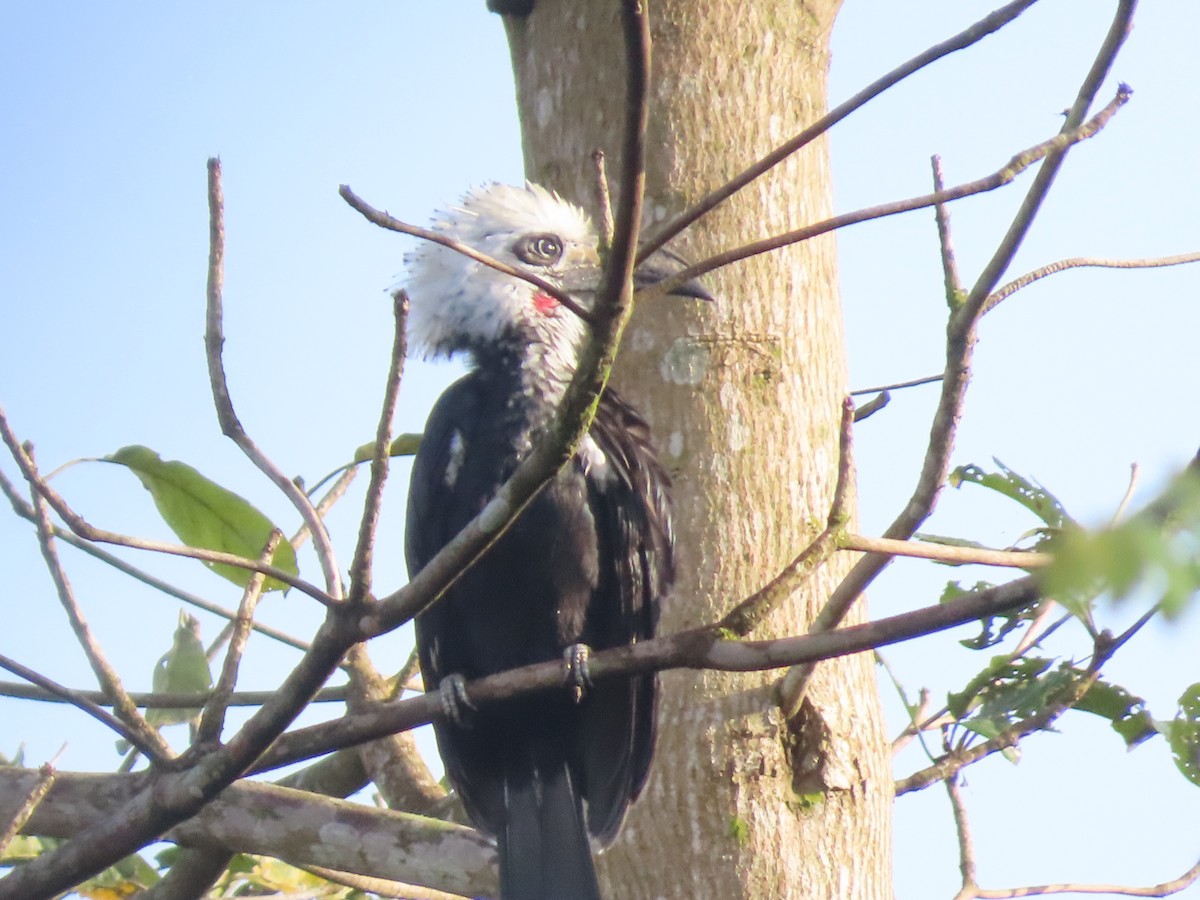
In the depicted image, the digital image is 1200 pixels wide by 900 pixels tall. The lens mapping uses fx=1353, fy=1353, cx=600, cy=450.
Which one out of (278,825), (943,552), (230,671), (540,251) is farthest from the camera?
(540,251)

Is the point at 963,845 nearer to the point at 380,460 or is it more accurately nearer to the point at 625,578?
the point at 625,578

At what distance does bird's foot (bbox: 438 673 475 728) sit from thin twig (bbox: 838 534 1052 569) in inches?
37.4

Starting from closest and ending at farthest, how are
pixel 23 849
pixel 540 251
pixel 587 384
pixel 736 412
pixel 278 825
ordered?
1. pixel 587 384
2. pixel 278 825
3. pixel 736 412
4. pixel 23 849
5. pixel 540 251

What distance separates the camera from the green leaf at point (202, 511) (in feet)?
10.4

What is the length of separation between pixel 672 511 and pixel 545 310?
0.77 metres

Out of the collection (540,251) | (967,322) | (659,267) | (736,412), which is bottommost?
(967,322)

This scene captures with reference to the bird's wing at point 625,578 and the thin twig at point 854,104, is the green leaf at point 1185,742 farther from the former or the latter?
the thin twig at point 854,104

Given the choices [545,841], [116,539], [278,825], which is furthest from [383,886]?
[116,539]

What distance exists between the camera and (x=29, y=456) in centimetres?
220

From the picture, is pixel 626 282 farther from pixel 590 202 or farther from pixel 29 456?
pixel 590 202

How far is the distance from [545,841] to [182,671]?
1.10 metres

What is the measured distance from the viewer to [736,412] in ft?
10.3

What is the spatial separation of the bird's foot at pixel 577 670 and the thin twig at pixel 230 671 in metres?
0.56

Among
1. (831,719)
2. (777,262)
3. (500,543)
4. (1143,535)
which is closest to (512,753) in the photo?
(500,543)
